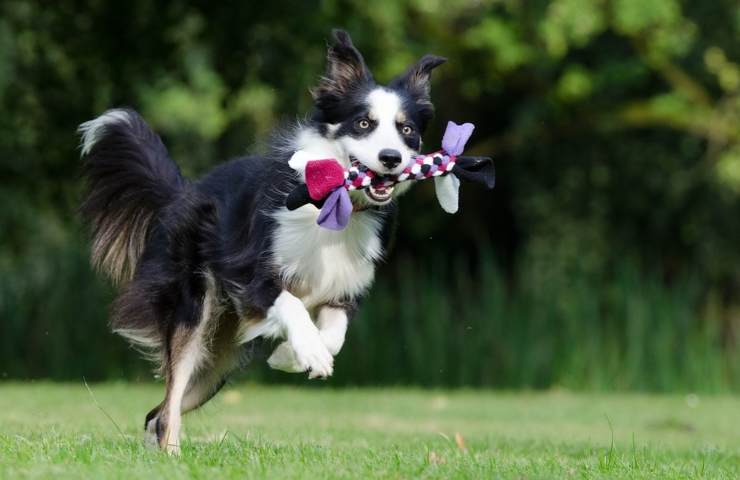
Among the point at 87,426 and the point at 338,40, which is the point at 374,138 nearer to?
the point at 338,40

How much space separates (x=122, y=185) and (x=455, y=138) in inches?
84.3

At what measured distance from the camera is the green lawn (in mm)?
5375

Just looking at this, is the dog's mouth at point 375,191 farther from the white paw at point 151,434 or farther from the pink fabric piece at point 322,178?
the white paw at point 151,434

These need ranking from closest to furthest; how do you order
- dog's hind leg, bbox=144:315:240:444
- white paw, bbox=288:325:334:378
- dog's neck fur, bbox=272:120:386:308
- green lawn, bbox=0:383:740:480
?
green lawn, bbox=0:383:740:480 < white paw, bbox=288:325:334:378 < dog's neck fur, bbox=272:120:386:308 < dog's hind leg, bbox=144:315:240:444

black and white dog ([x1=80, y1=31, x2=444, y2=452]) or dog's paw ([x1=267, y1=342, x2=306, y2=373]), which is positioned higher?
black and white dog ([x1=80, y1=31, x2=444, y2=452])

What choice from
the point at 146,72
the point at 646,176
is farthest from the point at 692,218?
the point at 146,72

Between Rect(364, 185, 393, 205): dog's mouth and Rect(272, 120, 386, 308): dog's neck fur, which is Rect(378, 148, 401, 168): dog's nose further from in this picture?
Rect(272, 120, 386, 308): dog's neck fur

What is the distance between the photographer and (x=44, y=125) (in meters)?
15.9

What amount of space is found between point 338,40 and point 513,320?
8.63 m

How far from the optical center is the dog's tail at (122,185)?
24.4 ft

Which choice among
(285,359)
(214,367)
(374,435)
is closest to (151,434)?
(214,367)

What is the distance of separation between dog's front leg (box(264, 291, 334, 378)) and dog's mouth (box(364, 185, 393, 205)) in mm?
612

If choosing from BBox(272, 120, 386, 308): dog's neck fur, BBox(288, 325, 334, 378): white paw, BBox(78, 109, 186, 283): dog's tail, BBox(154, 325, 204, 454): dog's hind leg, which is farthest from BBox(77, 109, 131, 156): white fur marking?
BBox(288, 325, 334, 378): white paw

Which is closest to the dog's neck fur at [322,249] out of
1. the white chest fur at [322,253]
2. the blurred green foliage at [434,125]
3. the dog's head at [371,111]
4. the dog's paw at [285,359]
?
the white chest fur at [322,253]
